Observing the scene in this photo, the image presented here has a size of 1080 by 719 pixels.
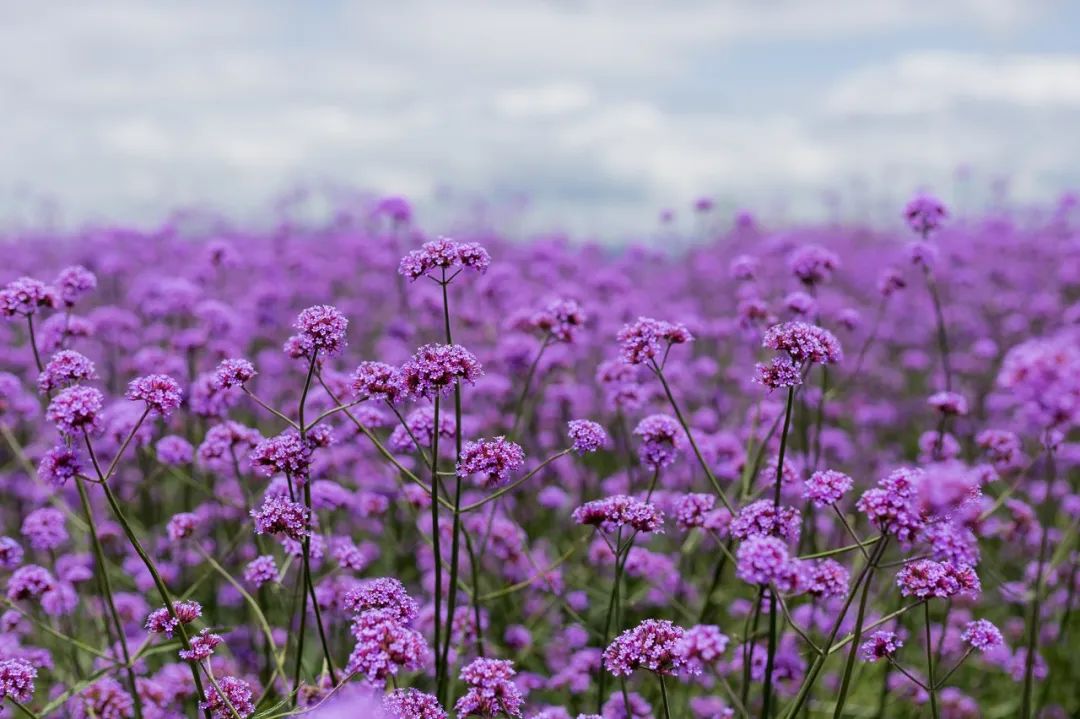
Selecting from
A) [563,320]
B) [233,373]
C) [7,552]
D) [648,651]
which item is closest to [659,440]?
[563,320]

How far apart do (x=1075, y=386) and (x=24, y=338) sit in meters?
11.9

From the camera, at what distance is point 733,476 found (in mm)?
Answer: 5188

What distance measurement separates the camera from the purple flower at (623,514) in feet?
10.2

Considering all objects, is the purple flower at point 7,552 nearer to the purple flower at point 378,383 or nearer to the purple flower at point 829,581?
the purple flower at point 378,383

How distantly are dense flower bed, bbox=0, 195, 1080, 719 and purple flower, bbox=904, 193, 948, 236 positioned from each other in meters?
0.02

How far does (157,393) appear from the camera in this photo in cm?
299

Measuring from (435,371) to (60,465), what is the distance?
54.1 inches

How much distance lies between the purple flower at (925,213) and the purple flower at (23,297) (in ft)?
15.2

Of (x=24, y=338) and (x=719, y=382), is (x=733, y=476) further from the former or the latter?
(x=24, y=338)

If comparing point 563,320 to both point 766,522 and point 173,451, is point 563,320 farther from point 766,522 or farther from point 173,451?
point 173,451

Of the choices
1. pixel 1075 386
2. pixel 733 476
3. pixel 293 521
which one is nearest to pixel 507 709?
pixel 293 521

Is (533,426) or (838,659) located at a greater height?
(533,426)

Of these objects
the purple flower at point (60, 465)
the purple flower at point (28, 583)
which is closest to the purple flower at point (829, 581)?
the purple flower at point (60, 465)

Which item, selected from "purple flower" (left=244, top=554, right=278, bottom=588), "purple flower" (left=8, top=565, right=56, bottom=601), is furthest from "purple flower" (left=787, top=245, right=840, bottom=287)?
"purple flower" (left=8, top=565, right=56, bottom=601)
